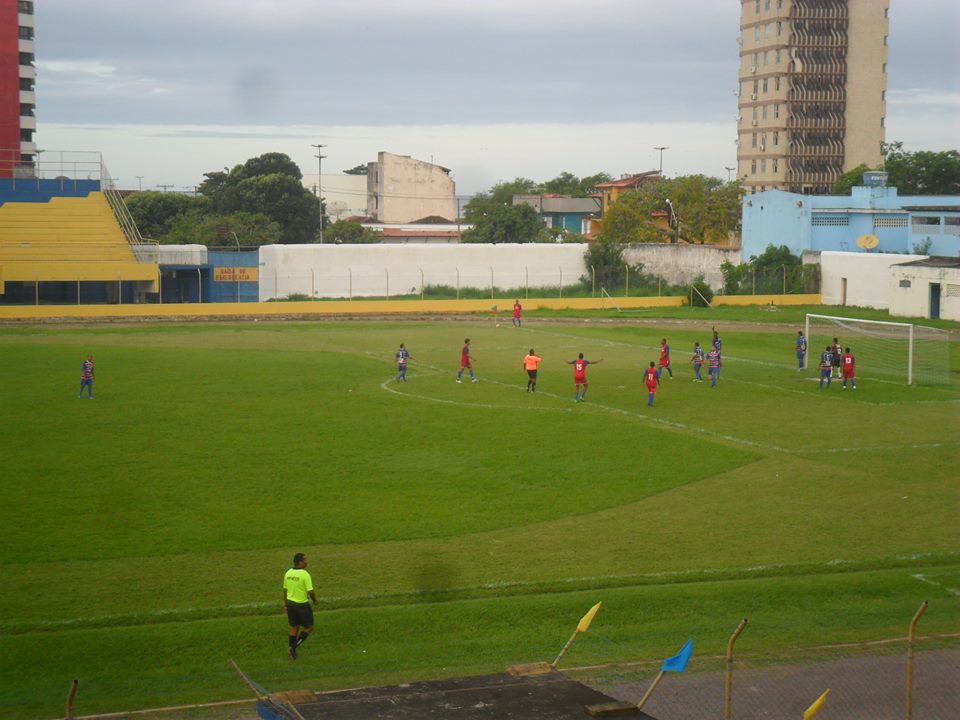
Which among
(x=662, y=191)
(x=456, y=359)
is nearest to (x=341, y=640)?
(x=456, y=359)

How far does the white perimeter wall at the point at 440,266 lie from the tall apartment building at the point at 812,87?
127ft

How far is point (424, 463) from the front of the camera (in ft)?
91.4

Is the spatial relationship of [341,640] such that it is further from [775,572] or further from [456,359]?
[456,359]

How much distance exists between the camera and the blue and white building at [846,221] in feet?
266

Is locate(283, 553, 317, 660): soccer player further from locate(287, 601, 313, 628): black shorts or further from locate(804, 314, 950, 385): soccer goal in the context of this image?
locate(804, 314, 950, 385): soccer goal

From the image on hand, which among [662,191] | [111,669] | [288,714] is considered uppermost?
[662,191]

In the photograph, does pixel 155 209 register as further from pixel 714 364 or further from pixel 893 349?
pixel 714 364

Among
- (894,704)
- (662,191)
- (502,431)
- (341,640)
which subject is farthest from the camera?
(662,191)

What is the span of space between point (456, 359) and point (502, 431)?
56.1 ft

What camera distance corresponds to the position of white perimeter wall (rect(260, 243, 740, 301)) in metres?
78.9

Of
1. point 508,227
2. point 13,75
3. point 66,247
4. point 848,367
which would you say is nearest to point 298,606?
point 848,367

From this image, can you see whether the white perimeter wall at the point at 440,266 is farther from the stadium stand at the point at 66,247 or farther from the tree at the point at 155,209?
the tree at the point at 155,209

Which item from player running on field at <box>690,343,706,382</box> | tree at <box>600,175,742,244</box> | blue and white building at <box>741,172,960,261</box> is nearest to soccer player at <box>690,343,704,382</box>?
player running on field at <box>690,343,706,382</box>

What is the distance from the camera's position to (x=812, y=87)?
11794cm
